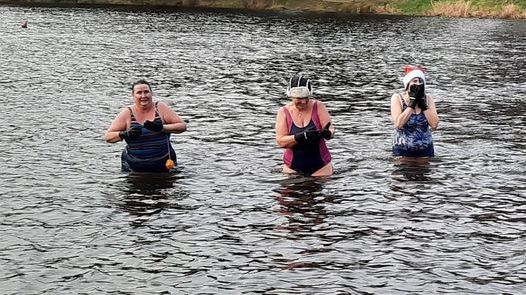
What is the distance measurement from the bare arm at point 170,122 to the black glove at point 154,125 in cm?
16

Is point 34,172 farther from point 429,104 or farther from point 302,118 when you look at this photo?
point 429,104

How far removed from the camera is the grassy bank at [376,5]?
8250cm

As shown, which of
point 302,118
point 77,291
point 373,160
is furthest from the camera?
point 373,160

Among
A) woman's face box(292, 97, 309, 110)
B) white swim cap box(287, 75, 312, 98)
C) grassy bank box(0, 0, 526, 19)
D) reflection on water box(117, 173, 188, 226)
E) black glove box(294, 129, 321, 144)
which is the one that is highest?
grassy bank box(0, 0, 526, 19)

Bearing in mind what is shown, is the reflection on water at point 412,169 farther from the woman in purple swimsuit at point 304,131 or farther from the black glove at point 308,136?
the black glove at point 308,136

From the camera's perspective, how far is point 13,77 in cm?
3522

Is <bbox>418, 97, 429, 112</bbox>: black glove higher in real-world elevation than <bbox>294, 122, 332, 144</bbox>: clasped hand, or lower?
higher

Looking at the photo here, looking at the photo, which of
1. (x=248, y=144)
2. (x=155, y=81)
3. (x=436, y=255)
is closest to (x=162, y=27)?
(x=155, y=81)

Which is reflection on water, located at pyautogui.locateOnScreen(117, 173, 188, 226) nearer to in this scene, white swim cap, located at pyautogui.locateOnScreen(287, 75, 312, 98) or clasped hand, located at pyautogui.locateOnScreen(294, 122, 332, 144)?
clasped hand, located at pyautogui.locateOnScreen(294, 122, 332, 144)

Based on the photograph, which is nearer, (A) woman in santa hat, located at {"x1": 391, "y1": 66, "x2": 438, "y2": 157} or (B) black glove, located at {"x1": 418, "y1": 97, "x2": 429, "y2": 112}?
(A) woman in santa hat, located at {"x1": 391, "y1": 66, "x2": 438, "y2": 157}

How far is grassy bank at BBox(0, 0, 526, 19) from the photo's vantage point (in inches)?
3248

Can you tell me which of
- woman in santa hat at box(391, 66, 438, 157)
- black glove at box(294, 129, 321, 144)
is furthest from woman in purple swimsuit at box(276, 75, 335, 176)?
woman in santa hat at box(391, 66, 438, 157)

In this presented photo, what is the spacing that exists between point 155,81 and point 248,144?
49.2 ft

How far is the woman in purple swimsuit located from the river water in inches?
14.6
